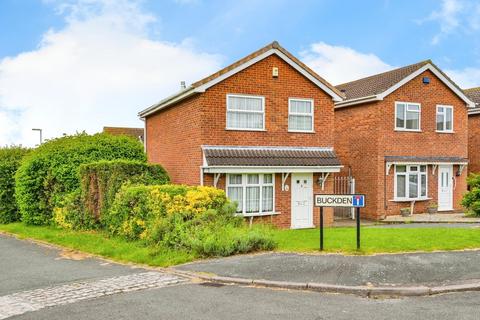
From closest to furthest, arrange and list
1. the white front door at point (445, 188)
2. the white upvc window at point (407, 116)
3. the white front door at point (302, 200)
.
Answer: the white front door at point (302, 200), the white upvc window at point (407, 116), the white front door at point (445, 188)

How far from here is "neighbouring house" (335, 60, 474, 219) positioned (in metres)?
21.9

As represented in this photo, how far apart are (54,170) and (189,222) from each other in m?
9.04

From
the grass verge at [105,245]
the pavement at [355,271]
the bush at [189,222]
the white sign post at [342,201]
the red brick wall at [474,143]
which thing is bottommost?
the grass verge at [105,245]

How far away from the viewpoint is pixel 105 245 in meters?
13.3

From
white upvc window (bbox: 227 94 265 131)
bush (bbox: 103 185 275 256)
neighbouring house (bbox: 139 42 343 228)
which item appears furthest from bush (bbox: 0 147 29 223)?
white upvc window (bbox: 227 94 265 131)

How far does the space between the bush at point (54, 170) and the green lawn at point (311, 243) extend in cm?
263

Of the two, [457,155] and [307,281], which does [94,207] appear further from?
[457,155]

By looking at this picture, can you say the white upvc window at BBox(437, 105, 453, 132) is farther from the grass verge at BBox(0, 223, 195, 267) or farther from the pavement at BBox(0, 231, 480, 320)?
the pavement at BBox(0, 231, 480, 320)

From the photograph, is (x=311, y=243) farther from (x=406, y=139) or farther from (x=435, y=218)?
(x=406, y=139)

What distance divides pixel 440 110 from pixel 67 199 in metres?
17.5

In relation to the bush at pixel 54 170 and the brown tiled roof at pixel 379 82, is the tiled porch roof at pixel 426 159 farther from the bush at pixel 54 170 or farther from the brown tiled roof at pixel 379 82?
the bush at pixel 54 170

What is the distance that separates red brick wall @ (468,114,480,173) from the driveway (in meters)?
18.2

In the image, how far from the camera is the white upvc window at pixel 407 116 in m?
22.4

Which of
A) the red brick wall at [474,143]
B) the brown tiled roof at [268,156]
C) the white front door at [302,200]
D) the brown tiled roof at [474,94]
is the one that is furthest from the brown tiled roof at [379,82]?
the brown tiled roof at [474,94]
